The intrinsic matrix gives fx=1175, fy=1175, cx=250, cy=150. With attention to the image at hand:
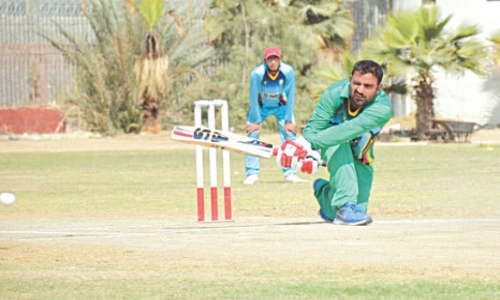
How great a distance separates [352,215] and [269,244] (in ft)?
4.21

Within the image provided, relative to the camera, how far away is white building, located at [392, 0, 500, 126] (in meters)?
Answer: 32.1

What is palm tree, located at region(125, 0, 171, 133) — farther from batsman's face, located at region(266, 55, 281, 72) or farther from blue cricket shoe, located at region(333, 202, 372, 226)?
blue cricket shoe, located at region(333, 202, 372, 226)

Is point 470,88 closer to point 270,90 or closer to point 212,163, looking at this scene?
point 270,90

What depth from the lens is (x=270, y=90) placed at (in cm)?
1594

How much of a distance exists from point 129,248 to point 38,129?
78.9 ft

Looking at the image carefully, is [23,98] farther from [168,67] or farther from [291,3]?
[291,3]

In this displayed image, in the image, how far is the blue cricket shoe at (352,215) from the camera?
986 cm

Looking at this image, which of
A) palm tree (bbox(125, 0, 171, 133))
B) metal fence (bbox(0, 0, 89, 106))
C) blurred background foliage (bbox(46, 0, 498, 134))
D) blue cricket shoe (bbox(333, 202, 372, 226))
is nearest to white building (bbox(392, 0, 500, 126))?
blurred background foliage (bbox(46, 0, 498, 134))

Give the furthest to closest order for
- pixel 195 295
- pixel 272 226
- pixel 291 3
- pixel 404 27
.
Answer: pixel 291 3 → pixel 404 27 → pixel 272 226 → pixel 195 295

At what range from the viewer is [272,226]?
10336 millimetres

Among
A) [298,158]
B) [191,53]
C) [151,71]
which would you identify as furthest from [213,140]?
[191,53]

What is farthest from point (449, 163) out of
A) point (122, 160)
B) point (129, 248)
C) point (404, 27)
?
point (129, 248)

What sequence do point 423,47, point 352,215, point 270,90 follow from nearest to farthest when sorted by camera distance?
point 352,215, point 270,90, point 423,47

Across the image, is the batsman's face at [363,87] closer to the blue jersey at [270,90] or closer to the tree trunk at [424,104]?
the blue jersey at [270,90]
